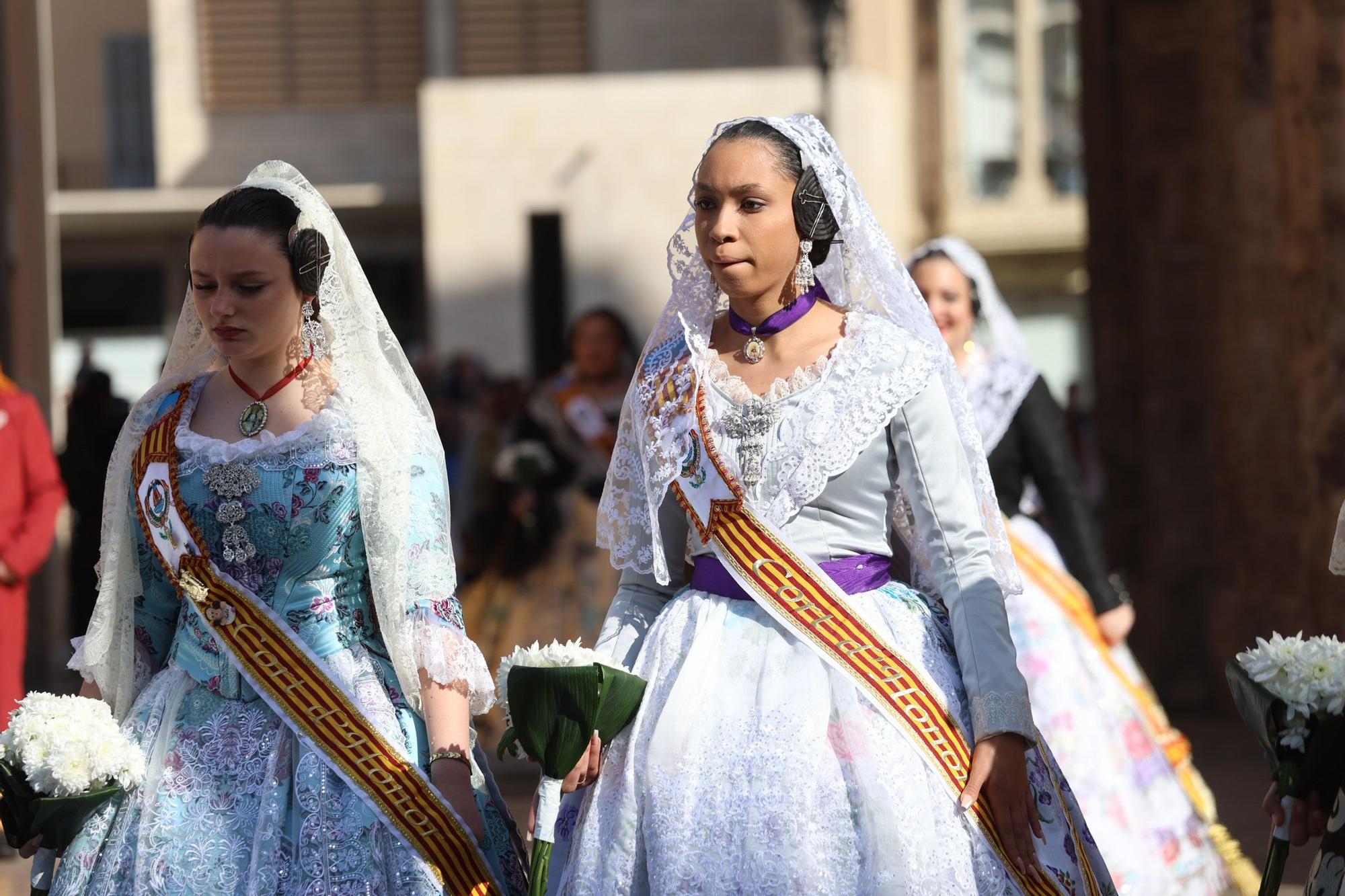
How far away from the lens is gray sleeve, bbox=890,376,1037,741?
10.9 feet

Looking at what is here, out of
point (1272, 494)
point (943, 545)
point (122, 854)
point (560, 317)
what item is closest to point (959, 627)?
point (943, 545)

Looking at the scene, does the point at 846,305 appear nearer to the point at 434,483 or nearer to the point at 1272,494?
the point at 434,483

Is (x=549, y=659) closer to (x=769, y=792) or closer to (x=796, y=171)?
(x=769, y=792)

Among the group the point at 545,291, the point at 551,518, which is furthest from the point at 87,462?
the point at 545,291

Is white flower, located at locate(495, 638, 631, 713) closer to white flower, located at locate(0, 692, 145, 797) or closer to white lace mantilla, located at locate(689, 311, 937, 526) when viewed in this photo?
white lace mantilla, located at locate(689, 311, 937, 526)

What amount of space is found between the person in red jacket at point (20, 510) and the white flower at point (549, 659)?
413 cm

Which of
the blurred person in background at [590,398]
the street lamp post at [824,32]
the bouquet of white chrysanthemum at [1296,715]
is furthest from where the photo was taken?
the street lamp post at [824,32]

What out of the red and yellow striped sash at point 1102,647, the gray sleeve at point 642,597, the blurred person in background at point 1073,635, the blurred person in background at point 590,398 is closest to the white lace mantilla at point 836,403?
the gray sleeve at point 642,597

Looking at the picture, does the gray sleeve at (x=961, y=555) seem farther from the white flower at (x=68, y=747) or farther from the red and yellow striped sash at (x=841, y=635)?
the white flower at (x=68, y=747)

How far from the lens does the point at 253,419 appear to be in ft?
12.0

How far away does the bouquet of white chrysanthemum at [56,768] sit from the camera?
325 cm

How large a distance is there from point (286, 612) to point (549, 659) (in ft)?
1.95

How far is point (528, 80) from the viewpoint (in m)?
19.7

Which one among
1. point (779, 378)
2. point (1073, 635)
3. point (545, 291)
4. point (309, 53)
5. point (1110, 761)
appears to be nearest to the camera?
point (779, 378)
